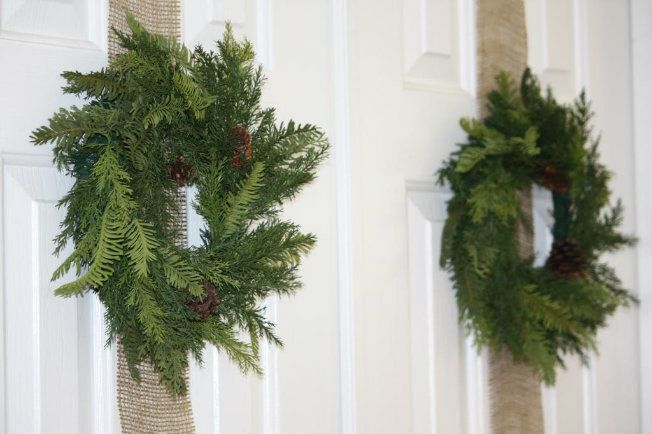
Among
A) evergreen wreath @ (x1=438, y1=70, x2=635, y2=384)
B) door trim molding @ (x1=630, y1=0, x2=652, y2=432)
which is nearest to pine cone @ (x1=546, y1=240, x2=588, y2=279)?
evergreen wreath @ (x1=438, y1=70, x2=635, y2=384)

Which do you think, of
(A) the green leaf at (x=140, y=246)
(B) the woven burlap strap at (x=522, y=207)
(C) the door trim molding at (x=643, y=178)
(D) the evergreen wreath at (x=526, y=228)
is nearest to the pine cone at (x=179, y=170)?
(A) the green leaf at (x=140, y=246)

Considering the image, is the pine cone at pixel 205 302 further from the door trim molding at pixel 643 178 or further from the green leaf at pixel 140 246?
the door trim molding at pixel 643 178

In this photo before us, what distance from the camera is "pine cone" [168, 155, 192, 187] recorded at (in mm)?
863

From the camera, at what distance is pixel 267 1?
1019 millimetres

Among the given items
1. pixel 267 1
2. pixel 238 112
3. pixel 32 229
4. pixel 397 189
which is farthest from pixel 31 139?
pixel 397 189

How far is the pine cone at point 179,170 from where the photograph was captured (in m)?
0.86

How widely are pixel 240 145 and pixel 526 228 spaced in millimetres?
528

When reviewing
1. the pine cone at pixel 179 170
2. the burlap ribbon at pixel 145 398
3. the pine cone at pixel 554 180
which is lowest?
the burlap ribbon at pixel 145 398

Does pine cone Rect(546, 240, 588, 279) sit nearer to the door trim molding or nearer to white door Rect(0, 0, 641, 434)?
white door Rect(0, 0, 641, 434)

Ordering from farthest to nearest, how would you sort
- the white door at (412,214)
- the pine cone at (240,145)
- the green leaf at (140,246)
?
1. the white door at (412,214)
2. the pine cone at (240,145)
3. the green leaf at (140,246)

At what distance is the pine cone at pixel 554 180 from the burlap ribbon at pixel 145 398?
566 millimetres

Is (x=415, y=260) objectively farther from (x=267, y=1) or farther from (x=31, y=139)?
(x=31, y=139)

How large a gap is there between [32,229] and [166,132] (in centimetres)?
18

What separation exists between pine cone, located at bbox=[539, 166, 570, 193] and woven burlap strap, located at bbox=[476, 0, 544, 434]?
Answer: 0.06 m
